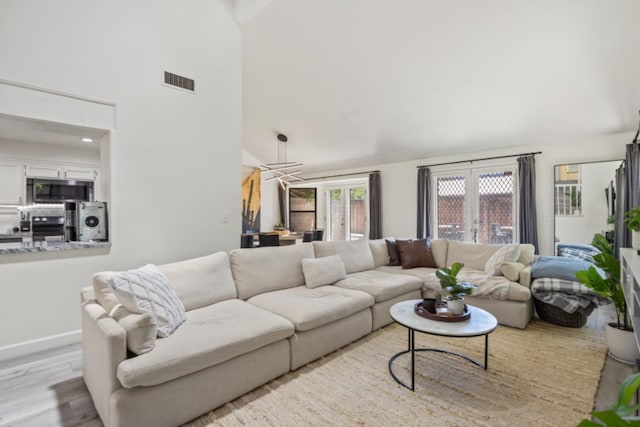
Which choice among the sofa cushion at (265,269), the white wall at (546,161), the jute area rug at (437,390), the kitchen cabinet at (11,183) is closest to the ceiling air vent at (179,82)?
the sofa cushion at (265,269)

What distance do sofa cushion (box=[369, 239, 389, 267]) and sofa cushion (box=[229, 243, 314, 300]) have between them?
1.36 meters

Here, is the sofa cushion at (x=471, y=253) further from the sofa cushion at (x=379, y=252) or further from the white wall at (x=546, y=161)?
the white wall at (x=546, y=161)

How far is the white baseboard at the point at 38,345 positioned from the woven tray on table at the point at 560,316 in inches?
188

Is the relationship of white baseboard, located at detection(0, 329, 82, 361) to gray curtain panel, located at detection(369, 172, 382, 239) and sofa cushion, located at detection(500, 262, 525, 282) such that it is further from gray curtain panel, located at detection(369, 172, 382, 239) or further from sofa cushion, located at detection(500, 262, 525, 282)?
gray curtain panel, located at detection(369, 172, 382, 239)

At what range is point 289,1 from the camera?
3660 mm

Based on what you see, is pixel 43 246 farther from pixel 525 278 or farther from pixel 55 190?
pixel 525 278

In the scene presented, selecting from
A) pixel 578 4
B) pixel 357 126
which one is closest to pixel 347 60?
pixel 357 126

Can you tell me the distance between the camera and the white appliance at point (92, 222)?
2.99 meters

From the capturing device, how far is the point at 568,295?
3.22 metres

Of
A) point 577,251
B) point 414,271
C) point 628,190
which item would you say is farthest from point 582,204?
point 414,271

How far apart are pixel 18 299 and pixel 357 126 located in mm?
4970

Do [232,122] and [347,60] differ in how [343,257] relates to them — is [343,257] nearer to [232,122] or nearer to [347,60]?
[232,122]

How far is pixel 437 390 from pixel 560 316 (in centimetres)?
207

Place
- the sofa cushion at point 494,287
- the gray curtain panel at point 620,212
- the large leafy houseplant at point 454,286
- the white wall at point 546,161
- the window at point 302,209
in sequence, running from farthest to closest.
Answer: the window at point 302,209 < the white wall at point 546,161 < the gray curtain panel at point 620,212 < the sofa cushion at point 494,287 < the large leafy houseplant at point 454,286
